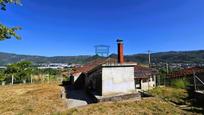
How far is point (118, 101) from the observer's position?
57.1 feet

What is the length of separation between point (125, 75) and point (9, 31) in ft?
49.0

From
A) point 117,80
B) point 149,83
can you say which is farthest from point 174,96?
point 149,83

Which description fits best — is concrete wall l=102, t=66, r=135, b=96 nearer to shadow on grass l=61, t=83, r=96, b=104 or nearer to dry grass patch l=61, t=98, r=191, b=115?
shadow on grass l=61, t=83, r=96, b=104

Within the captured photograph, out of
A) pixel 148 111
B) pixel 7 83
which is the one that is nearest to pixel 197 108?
pixel 148 111

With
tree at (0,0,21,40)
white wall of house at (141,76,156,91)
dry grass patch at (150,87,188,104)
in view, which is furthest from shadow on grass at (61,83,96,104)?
tree at (0,0,21,40)

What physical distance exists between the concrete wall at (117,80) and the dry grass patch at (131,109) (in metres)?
3.58

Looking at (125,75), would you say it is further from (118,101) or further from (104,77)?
(118,101)

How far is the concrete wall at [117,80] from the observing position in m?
20.2

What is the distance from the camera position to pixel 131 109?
14680mm

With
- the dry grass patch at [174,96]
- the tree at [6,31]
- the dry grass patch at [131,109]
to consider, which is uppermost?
the tree at [6,31]

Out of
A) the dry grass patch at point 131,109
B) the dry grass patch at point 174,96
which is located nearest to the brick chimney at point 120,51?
the dry grass patch at point 174,96

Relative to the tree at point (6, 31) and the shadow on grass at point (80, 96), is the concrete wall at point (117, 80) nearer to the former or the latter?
the shadow on grass at point (80, 96)

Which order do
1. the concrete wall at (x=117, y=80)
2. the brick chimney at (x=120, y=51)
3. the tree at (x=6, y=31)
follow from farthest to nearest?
the brick chimney at (x=120, y=51) < the concrete wall at (x=117, y=80) < the tree at (x=6, y=31)

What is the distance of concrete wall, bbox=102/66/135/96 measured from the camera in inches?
797
